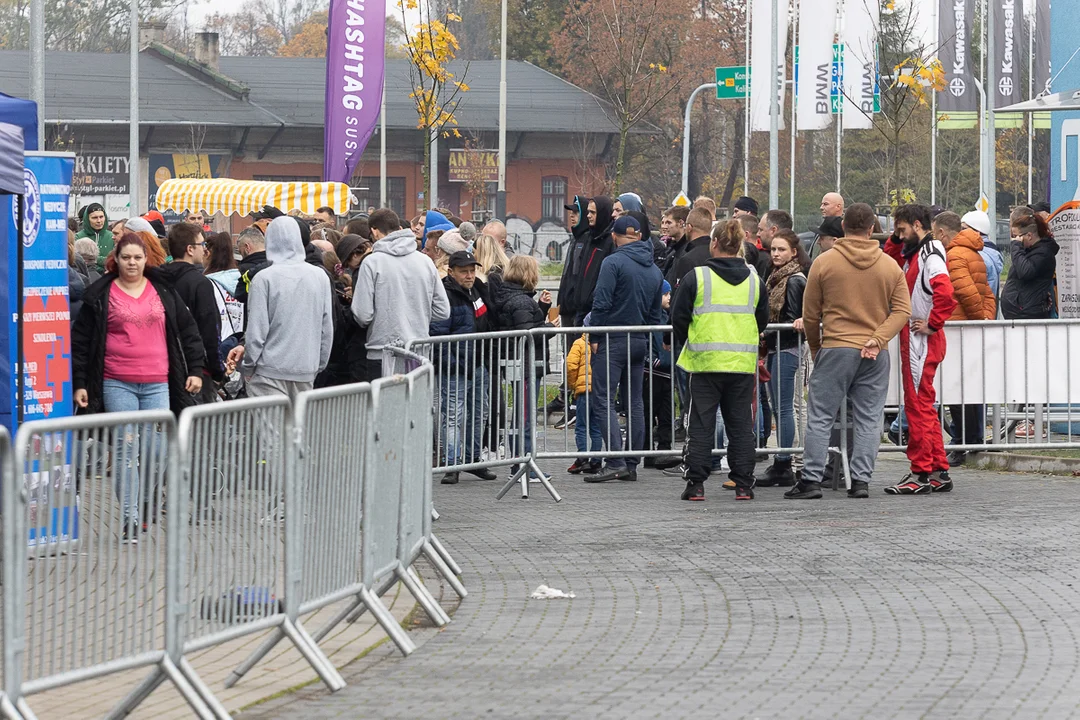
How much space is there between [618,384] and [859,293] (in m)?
2.29

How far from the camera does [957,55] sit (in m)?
39.8

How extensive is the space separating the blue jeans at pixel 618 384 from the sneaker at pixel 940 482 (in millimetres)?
2241

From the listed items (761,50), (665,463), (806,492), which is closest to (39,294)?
(806,492)

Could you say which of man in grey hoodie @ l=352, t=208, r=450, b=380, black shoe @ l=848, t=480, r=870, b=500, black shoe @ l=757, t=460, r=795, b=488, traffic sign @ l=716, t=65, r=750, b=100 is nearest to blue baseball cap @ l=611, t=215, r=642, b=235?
man in grey hoodie @ l=352, t=208, r=450, b=380

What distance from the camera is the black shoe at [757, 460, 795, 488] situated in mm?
12836

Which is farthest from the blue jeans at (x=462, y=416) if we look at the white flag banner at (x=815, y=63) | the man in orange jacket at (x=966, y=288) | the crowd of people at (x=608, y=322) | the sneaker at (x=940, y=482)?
the white flag banner at (x=815, y=63)

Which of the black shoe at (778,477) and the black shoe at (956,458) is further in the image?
the black shoe at (956,458)

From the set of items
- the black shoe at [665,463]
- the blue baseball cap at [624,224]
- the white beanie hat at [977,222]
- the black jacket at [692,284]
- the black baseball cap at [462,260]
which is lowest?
the black shoe at [665,463]

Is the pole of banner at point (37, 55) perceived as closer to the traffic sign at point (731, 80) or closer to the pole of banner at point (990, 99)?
the pole of banner at point (990, 99)

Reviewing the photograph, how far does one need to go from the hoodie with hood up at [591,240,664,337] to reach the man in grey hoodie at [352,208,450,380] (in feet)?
5.11

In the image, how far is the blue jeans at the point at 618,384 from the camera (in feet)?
42.1

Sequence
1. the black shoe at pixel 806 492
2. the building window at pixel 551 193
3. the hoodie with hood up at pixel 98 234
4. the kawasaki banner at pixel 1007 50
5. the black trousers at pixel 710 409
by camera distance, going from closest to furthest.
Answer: the black trousers at pixel 710 409 → the black shoe at pixel 806 492 → the hoodie with hood up at pixel 98 234 → the kawasaki banner at pixel 1007 50 → the building window at pixel 551 193

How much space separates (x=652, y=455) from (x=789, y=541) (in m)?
3.03

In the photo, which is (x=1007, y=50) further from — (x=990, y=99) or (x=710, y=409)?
(x=710, y=409)
